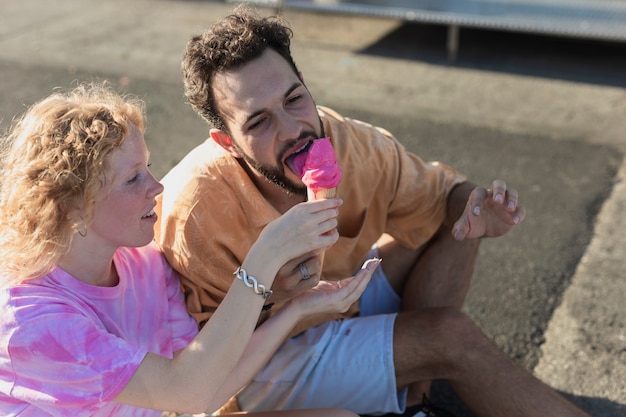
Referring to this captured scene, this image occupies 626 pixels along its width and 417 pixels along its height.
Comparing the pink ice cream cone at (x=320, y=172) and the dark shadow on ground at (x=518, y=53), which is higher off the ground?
the pink ice cream cone at (x=320, y=172)

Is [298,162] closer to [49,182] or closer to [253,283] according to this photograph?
[253,283]

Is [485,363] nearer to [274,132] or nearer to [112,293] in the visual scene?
[274,132]

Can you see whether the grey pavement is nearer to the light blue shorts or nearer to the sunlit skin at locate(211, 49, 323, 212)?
the light blue shorts

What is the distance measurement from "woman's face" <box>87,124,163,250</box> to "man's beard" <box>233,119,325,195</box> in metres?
0.40

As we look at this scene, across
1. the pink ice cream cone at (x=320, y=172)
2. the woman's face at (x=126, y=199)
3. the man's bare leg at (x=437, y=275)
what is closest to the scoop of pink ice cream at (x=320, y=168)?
the pink ice cream cone at (x=320, y=172)

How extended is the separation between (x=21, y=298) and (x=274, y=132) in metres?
1.06

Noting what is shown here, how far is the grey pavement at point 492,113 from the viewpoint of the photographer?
3.71 m

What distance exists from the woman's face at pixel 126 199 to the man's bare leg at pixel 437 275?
4.38 feet

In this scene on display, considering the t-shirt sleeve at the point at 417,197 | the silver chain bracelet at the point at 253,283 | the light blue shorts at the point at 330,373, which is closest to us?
the silver chain bracelet at the point at 253,283

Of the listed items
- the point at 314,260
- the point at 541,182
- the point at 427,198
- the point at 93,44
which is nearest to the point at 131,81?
the point at 93,44

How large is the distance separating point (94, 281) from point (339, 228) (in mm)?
1078

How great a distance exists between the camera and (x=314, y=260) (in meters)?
2.53

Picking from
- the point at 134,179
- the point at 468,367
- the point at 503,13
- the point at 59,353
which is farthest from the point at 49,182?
the point at 503,13

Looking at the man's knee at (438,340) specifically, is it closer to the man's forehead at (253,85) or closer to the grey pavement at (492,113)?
the grey pavement at (492,113)
